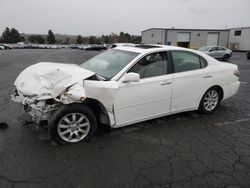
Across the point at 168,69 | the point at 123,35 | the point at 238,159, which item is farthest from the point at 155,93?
the point at 123,35

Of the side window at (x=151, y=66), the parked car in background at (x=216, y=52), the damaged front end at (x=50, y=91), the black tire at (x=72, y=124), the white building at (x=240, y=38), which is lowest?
the black tire at (x=72, y=124)

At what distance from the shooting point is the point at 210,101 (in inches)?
185

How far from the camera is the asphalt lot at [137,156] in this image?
2582mm

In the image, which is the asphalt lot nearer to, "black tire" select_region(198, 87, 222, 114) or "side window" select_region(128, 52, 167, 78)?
"black tire" select_region(198, 87, 222, 114)

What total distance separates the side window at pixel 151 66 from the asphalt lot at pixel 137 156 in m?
1.02

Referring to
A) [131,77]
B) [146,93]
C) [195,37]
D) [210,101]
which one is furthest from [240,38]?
[131,77]

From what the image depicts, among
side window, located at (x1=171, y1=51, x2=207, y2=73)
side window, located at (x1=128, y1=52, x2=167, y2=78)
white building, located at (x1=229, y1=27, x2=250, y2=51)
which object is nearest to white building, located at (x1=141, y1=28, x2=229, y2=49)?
white building, located at (x1=229, y1=27, x2=250, y2=51)

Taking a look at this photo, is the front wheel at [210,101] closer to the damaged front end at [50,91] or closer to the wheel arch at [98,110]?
the wheel arch at [98,110]

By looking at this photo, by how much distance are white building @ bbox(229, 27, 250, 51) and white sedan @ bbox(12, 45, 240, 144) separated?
51081 mm

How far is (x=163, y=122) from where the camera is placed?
14.0 ft

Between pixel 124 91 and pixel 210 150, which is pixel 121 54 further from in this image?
pixel 210 150

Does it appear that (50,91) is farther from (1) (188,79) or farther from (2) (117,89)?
(1) (188,79)

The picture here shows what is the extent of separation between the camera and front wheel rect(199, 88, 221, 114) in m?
4.56

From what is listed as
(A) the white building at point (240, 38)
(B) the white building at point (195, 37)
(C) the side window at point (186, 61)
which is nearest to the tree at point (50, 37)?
(B) the white building at point (195, 37)
